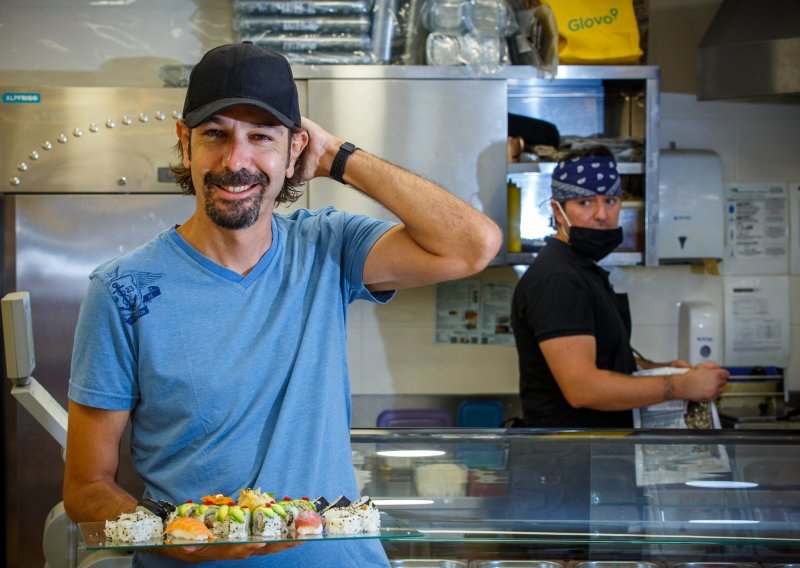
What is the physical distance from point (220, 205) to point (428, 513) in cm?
60

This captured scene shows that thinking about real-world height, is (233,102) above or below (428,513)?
above

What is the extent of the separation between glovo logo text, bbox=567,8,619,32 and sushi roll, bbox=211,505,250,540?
2622 millimetres

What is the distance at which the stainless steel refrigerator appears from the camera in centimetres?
335

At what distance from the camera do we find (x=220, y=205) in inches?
59.3

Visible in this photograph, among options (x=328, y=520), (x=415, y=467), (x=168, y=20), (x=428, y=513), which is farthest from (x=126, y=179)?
(x=328, y=520)

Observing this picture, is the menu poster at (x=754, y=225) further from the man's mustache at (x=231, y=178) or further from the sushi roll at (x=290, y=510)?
the sushi roll at (x=290, y=510)

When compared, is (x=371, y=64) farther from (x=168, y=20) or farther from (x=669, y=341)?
(x=669, y=341)

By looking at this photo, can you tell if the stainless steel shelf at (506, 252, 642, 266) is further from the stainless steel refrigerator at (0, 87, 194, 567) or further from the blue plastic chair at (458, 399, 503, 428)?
the stainless steel refrigerator at (0, 87, 194, 567)

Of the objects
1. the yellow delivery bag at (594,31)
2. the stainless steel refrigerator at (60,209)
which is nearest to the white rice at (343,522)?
the stainless steel refrigerator at (60,209)

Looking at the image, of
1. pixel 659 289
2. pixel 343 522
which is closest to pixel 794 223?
pixel 659 289

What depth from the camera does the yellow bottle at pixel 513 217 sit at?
3600 millimetres

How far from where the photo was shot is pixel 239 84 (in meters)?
1.50

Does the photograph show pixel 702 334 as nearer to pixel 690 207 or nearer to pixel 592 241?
pixel 690 207

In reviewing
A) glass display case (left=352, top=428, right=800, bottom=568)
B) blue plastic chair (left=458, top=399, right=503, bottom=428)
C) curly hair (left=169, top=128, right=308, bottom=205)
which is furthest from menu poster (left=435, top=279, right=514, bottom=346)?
curly hair (left=169, top=128, right=308, bottom=205)
